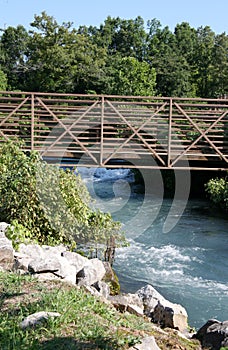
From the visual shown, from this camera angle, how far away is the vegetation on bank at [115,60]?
24281mm

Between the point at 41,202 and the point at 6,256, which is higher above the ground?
the point at 41,202

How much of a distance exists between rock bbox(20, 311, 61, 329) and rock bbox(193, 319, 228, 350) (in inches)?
63.4

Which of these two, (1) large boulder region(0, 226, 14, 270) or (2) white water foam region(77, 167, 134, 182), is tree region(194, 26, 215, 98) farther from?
(1) large boulder region(0, 226, 14, 270)

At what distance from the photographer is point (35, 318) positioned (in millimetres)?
3605

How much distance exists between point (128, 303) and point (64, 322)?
1.78m

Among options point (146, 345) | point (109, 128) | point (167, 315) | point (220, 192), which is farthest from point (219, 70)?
point (146, 345)

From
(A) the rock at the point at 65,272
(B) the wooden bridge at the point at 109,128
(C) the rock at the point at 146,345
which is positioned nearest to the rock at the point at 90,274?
(A) the rock at the point at 65,272

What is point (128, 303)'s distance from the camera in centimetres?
536

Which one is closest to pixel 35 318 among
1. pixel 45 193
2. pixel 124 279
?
pixel 45 193

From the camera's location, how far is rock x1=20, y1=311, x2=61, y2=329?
3562 millimetres

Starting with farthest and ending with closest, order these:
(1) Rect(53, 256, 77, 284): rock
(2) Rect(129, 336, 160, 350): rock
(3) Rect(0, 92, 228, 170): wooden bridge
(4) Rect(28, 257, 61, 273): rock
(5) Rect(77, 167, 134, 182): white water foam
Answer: (5) Rect(77, 167, 134, 182): white water foam < (3) Rect(0, 92, 228, 170): wooden bridge < (1) Rect(53, 256, 77, 284): rock < (4) Rect(28, 257, 61, 273): rock < (2) Rect(129, 336, 160, 350): rock

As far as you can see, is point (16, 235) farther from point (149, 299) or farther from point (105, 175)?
point (105, 175)

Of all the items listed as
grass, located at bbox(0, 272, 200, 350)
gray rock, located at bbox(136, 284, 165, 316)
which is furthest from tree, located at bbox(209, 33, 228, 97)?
grass, located at bbox(0, 272, 200, 350)

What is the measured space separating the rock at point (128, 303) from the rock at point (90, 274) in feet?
1.15
